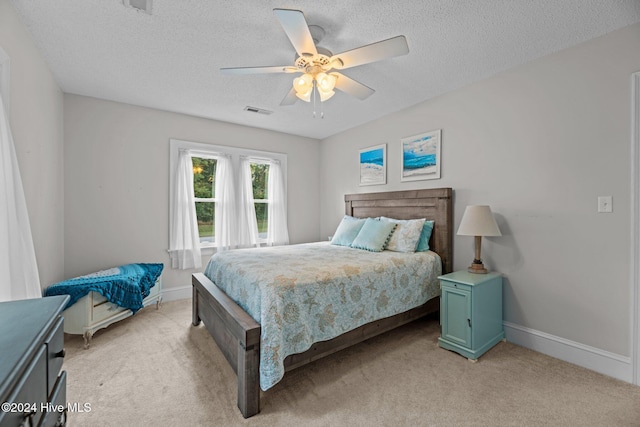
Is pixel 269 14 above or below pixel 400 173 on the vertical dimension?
above

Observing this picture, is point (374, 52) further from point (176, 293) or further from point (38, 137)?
point (176, 293)

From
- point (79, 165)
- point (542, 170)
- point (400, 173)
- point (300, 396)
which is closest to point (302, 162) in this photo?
point (400, 173)

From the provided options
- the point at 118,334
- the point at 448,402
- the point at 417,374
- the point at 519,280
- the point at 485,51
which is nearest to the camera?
the point at 448,402

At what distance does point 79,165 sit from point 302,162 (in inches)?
121

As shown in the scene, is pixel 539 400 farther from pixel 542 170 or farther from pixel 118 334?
pixel 118 334

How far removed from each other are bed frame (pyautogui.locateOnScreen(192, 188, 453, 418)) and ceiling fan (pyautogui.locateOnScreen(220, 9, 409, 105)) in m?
1.58

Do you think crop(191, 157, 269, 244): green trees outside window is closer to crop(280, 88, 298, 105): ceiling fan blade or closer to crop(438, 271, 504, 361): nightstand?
crop(280, 88, 298, 105): ceiling fan blade

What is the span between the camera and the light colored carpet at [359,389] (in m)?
1.64

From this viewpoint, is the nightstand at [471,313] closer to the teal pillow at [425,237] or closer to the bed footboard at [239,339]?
the teal pillow at [425,237]

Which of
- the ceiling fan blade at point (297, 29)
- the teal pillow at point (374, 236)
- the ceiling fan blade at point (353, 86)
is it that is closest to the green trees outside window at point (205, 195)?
the teal pillow at point (374, 236)

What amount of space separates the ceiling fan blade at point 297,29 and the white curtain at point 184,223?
265cm

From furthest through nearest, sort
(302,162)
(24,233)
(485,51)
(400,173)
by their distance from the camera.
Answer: (302,162)
(400,173)
(485,51)
(24,233)

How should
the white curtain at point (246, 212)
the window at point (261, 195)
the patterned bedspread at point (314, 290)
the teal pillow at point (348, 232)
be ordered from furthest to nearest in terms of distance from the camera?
1. the window at point (261, 195)
2. the white curtain at point (246, 212)
3. the teal pillow at point (348, 232)
4. the patterned bedspread at point (314, 290)

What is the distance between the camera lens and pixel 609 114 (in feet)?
6.84
